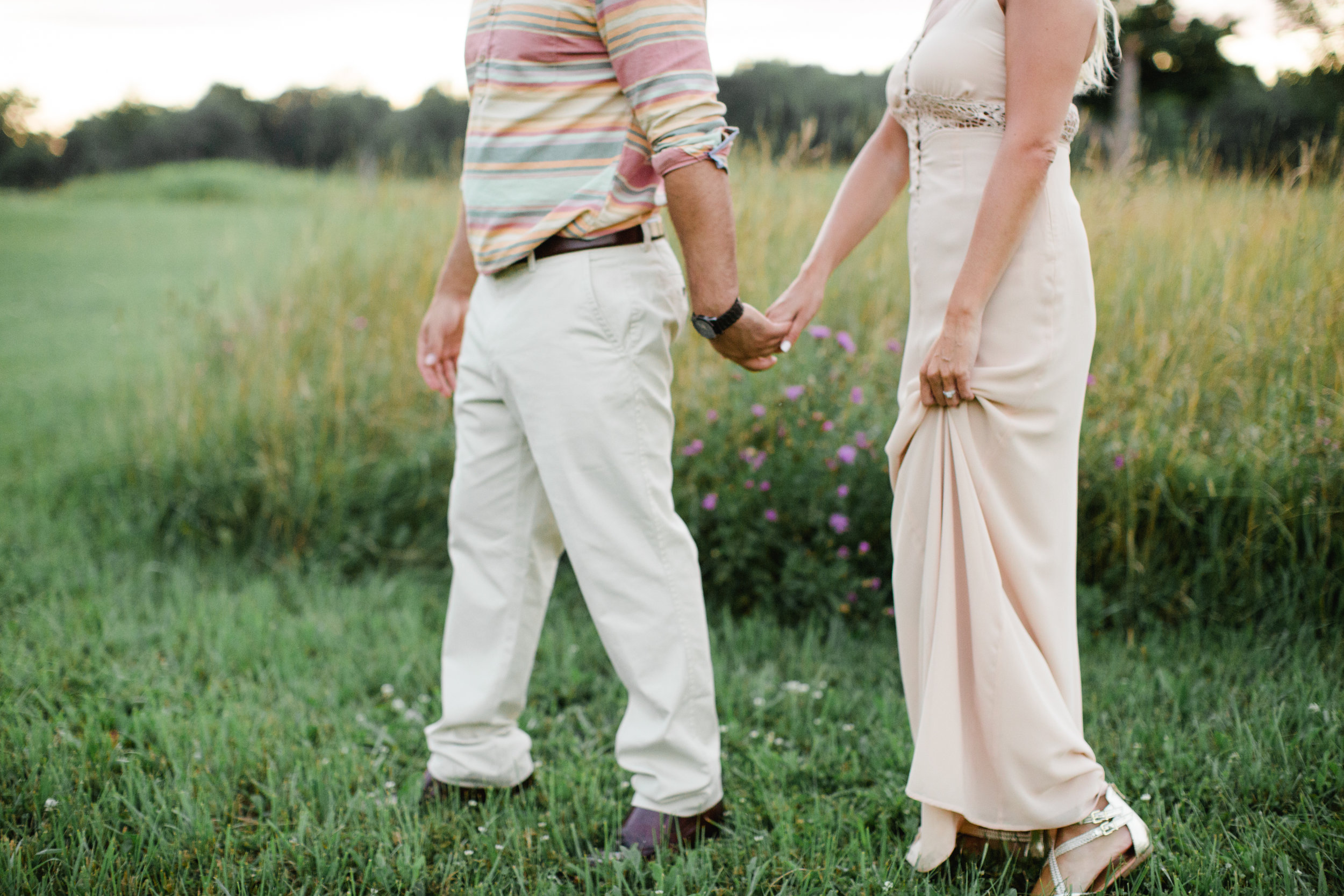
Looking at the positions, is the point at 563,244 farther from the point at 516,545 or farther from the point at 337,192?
the point at 337,192

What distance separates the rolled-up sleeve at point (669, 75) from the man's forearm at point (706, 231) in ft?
0.10

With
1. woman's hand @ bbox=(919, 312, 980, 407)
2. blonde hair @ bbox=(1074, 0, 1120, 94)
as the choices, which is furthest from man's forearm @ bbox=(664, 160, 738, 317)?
blonde hair @ bbox=(1074, 0, 1120, 94)

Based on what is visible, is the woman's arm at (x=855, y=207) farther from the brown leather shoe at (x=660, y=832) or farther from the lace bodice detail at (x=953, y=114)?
the brown leather shoe at (x=660, y=832)

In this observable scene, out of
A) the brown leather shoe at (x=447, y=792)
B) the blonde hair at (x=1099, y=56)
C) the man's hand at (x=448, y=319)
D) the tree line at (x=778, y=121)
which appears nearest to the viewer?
the blonde hair at (x=1099, y=56)

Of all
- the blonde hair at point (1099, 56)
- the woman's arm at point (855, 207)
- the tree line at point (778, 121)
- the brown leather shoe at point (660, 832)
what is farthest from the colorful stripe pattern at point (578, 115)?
the tree line at point (778, 121)

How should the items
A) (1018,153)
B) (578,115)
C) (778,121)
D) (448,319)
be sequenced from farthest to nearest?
(778,121)
(448,319)
(578,115)
(1018,153)

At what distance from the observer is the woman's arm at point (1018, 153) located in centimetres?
160

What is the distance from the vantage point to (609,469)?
193 centimetres

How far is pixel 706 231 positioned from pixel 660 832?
1.24m

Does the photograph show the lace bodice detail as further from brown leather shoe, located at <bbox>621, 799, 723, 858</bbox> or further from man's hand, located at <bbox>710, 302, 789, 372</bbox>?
brown leather shoe, located at <bbox>621, 799, 723, 858</bbox>

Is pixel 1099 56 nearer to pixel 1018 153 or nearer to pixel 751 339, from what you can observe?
pixel 1018 153

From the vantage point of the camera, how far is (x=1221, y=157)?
432 cm

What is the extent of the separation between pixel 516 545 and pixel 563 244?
0.69 metres

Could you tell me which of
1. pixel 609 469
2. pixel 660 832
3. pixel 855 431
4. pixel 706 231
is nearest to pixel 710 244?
pixel 706 231
